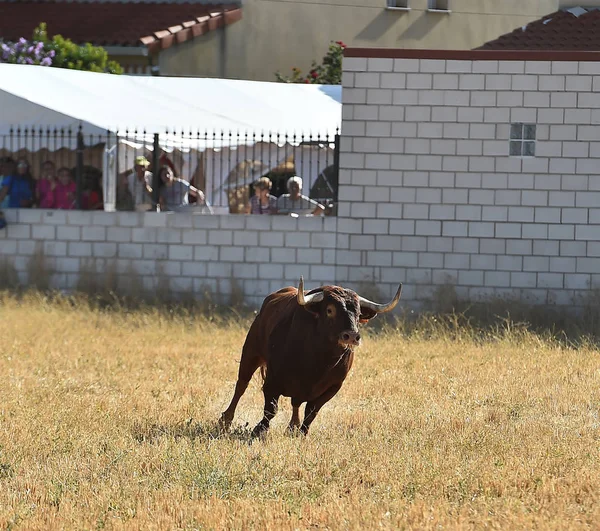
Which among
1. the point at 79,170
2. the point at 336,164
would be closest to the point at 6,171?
the point at 79,170

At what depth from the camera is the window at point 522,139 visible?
53.3 ft

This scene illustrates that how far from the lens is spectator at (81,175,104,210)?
17.6 meters

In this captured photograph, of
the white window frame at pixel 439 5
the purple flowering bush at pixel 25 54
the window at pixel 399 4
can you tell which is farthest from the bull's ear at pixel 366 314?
the white window frame at pixel 439 5

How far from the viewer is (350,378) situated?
11.4m

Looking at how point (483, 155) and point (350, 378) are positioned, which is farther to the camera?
point (483, 155)

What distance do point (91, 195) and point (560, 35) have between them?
7.62 m

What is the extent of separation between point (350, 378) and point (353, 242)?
5274 millimetres

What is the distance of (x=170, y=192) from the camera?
17.6 metres

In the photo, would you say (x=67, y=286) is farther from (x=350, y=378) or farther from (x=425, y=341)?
(x=350, y=378)

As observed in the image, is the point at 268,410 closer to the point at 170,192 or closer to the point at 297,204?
the point at 297,204

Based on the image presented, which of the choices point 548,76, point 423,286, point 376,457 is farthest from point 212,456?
point 548,76

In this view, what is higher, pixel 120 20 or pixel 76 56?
pixel 120 20

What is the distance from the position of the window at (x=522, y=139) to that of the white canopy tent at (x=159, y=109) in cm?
282

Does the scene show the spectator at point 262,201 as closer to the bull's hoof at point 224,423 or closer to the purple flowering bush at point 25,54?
the purple flowering bush at point 25,54
